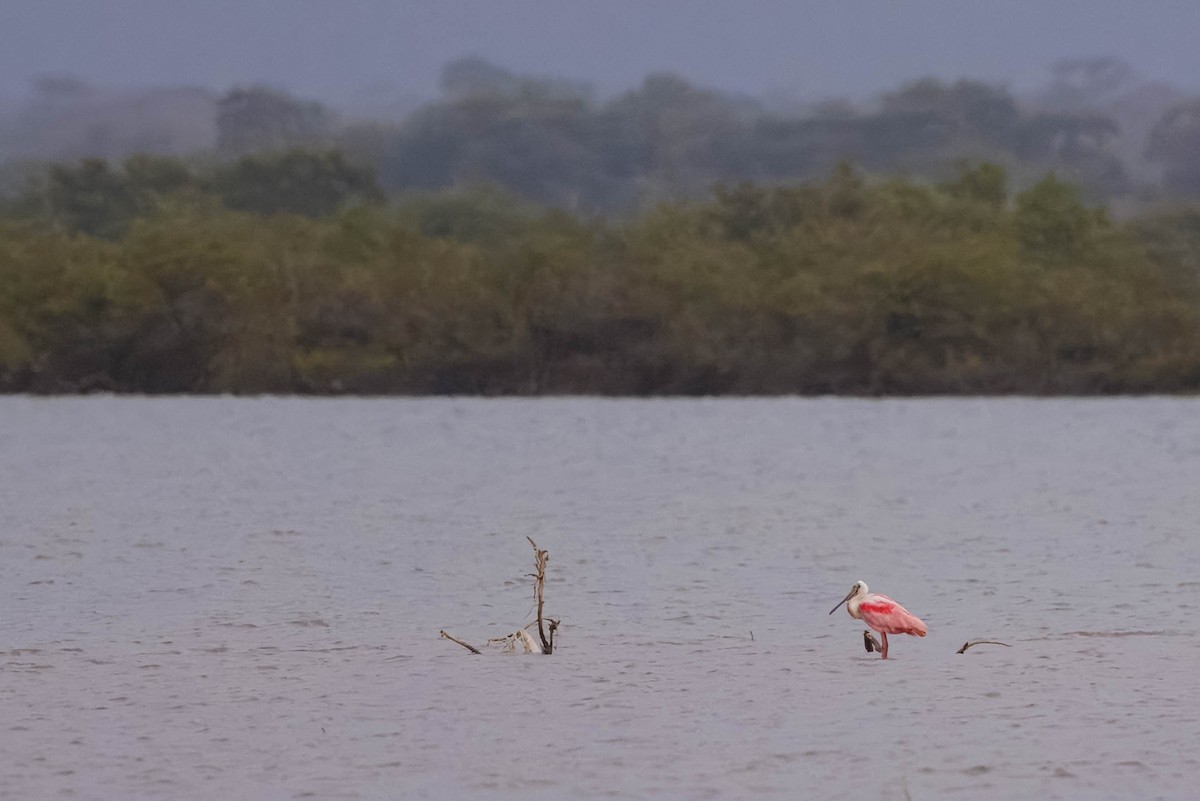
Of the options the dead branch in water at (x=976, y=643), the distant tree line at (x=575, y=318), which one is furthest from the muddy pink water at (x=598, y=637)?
the distant tree line at (x=575, y=318)

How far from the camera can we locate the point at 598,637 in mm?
14773

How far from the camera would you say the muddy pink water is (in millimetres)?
10320

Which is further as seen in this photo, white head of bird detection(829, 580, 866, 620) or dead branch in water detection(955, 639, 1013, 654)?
white head of bird detection(829, 580, 866, 620)

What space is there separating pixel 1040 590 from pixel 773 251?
74.3 m

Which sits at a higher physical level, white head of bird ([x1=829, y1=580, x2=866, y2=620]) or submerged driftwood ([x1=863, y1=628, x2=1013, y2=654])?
white head of bird ([x1=829, y1=580, x2=866, y2=620])

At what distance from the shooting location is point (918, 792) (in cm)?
977

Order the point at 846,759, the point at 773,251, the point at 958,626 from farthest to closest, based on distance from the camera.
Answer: the point at 773,251 → the point at 958,626 → the point at 846,759

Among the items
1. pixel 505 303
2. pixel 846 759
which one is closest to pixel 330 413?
pixel 505 303

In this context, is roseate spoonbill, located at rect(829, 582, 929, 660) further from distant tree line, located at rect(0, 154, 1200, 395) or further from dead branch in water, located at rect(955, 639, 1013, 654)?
distant tree line, located at rect(0, 154, 1200, 395)

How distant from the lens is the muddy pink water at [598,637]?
1032 cm

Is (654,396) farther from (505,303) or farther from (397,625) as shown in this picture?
(397,625)

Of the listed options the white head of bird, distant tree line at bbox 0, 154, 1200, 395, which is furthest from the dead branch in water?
distant tree line at bbox 0, 154, 1200, 395

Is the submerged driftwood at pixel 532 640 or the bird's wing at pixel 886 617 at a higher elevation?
the bird's wing at pixel 886 617

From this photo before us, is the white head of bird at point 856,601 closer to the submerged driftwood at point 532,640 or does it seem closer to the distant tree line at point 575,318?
the submerged driftwood at point 532,640
